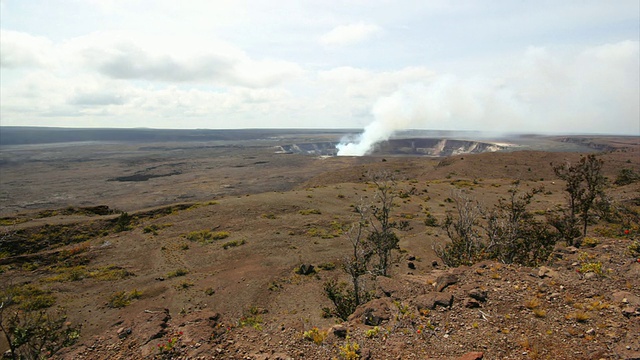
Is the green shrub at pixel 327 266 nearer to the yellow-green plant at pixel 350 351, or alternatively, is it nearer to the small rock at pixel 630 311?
the yellow-green plant at pixel 350 351

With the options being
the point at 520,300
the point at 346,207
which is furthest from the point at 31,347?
the point at 346,207

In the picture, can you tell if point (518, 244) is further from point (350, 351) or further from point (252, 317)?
point (252, 317)

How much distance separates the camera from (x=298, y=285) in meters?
20.2

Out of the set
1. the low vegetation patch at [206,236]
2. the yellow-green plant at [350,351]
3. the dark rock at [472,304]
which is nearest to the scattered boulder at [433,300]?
the dark rock at [472,304]

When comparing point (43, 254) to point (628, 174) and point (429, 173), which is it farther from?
point (628, 174)

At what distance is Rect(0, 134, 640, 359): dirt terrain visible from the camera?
352 inches

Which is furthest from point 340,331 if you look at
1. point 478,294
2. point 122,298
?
point 122,298

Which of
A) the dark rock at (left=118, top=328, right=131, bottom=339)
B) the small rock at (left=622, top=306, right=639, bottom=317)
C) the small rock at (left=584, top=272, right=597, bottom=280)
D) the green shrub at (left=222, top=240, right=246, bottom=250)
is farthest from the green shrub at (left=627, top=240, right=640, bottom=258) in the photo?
the green shrub at (left=222, top=240, right=246, bottom=250)

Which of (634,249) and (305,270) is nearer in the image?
(634,249)

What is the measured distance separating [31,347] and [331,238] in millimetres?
21047

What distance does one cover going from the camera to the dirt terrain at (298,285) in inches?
352

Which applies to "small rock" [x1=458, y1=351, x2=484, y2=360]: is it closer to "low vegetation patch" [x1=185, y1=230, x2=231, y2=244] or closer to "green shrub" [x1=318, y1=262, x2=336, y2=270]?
"green shrub" [x1=318, y1=262, x2=336, y2=270]

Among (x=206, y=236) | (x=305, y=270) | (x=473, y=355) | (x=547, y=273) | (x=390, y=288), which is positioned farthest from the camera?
(x=206, y=236)

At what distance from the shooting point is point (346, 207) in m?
38.7
